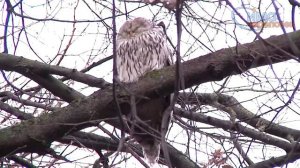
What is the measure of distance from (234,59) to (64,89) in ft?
4.59

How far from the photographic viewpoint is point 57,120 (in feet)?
11.8

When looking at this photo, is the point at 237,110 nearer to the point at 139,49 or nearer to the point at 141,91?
the point at 139,49

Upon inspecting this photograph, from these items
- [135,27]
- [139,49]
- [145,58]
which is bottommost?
[145,58]

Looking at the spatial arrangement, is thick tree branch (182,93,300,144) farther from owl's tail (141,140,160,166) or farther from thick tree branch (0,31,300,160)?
thick tree branch (0,31,300,160)

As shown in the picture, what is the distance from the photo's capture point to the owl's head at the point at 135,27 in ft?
16.1

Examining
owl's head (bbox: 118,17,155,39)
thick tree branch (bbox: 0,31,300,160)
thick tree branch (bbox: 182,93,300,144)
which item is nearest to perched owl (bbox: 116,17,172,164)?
owl's head (bbox: 118,17,155,39)

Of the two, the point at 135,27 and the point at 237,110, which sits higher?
the point at 135,27

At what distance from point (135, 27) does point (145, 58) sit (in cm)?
44

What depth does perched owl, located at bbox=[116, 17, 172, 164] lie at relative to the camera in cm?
433

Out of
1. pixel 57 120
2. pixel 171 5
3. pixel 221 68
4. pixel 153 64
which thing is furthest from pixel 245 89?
pixel 171 5

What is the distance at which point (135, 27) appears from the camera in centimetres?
496

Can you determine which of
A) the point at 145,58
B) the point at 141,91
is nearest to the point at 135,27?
the point at 145,58

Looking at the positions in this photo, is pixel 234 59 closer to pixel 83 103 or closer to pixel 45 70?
pixel 83 103

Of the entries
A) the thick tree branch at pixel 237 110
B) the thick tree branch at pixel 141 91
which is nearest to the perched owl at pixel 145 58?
the thick tree branch at pixel 237 110
